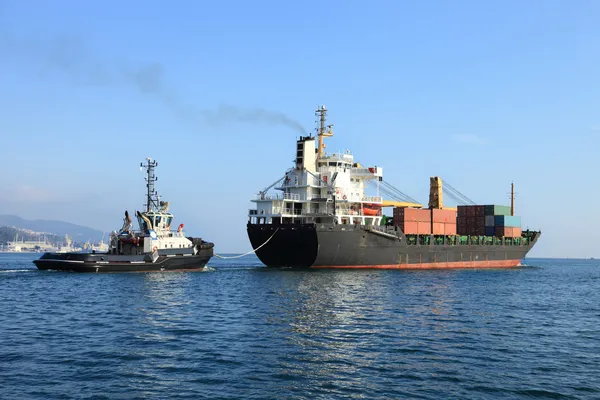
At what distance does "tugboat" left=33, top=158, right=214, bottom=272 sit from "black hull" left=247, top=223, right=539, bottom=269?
7113mm

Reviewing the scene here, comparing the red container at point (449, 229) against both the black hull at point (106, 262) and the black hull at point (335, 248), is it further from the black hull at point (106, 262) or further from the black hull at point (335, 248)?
the black hull at point (106, 262)

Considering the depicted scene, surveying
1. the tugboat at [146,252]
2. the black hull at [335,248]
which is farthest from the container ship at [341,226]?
the tugboat at [146,252]

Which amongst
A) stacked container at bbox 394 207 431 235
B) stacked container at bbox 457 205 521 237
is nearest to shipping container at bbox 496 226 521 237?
stacked container at bbox 457 205 521 237

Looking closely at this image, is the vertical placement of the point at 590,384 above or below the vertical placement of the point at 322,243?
below

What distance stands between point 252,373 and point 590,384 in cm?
1029

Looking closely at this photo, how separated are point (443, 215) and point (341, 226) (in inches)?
877

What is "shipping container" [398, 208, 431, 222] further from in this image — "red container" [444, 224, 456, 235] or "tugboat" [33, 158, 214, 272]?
"tugboat" [33, 158, 214, 272]

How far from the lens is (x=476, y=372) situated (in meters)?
18.2

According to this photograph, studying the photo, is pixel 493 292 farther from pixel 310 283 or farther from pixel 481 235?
pixel 481 235

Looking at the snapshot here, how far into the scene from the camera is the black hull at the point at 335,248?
5638 centimetres

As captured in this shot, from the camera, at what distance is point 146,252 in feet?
172

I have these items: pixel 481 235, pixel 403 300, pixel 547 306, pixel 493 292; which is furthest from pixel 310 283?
pixel 481 235

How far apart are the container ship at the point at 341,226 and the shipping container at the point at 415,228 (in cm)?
12

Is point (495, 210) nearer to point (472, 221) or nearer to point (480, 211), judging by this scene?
point (480, 211)
